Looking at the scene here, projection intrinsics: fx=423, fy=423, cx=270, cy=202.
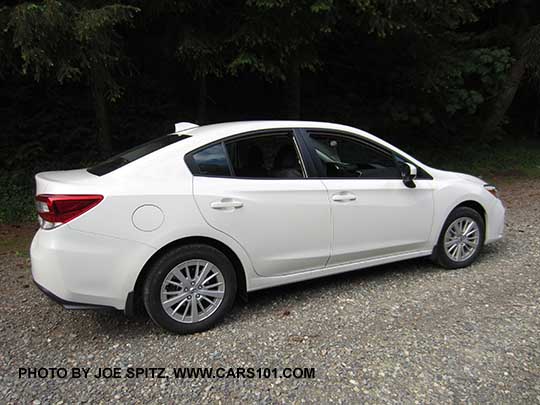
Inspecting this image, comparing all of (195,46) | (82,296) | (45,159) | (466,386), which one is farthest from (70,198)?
(45,159)

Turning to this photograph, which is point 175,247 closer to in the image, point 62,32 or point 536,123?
point 62,32

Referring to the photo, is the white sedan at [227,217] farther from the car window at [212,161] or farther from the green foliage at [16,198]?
the green foliage at [16,198]

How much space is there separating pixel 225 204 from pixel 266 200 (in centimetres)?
→ 36

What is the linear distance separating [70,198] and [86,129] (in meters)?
7.07

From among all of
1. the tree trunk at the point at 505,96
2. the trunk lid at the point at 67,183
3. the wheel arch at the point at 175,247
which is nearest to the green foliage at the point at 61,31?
the trunk lid at the point at 67,183

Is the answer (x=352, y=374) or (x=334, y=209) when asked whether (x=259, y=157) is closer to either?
(x=334, y=209)

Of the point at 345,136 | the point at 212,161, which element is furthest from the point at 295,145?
the point at 212,161

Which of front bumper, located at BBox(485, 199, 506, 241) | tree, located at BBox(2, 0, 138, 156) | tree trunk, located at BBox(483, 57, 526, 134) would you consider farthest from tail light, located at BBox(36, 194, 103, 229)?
tree trunk, located at BBox(483, 57, 526, 134)

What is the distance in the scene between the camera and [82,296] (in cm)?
302

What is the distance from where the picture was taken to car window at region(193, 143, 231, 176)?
11.1ft

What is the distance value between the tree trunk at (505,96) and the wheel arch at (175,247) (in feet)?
38.6

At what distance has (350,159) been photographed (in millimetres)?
4195

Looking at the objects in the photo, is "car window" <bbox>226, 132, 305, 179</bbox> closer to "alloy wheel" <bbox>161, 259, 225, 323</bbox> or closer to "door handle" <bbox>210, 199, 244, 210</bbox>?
"door handle" <bbox>210, 199, 244, 210</bbox>

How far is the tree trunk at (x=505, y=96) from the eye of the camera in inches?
474
